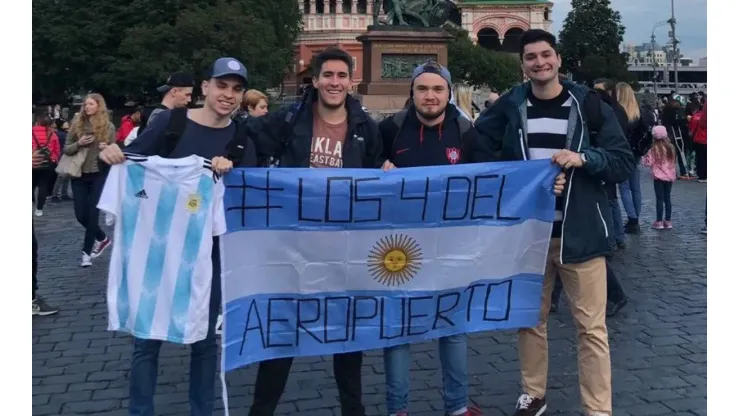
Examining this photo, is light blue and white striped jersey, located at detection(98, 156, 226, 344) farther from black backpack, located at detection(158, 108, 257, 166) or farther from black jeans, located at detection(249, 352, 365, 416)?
black jeans, located at detection(249, 352, 365, 416)

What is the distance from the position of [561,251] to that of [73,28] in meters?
38.3

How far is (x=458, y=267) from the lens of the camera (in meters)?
5.21

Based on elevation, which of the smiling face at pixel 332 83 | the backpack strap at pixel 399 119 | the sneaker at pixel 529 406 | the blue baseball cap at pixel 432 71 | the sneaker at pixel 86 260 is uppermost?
the blue baseball cap at pixel 432 71

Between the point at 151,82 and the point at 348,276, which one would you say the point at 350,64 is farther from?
the point at 151,82

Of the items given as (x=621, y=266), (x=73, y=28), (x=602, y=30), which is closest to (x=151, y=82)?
(x=73, y=28)

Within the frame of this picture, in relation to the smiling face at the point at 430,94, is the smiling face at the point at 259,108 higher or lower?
higher

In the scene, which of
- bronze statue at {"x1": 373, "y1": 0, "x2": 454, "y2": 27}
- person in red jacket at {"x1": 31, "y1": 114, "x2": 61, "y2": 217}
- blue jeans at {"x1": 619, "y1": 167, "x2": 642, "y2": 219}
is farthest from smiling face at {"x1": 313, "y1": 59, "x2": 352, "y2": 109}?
bronze statue at {"x1": 373, "y1": 0, "x2": 454, "y2": 27}

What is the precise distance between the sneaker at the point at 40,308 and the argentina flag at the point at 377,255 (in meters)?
3.99

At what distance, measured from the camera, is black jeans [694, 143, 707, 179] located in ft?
63.0

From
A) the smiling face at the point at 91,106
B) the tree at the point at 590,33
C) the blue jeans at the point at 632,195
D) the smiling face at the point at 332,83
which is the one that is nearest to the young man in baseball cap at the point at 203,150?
the smiling face at the point at 332,83

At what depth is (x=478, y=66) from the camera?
66.9m

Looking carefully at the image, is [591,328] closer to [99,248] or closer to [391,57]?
[99,248]

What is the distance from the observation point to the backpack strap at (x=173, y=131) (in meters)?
4.64

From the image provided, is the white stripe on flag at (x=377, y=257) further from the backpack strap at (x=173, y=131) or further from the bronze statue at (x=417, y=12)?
the bronze statue at (x=417, y=12)
